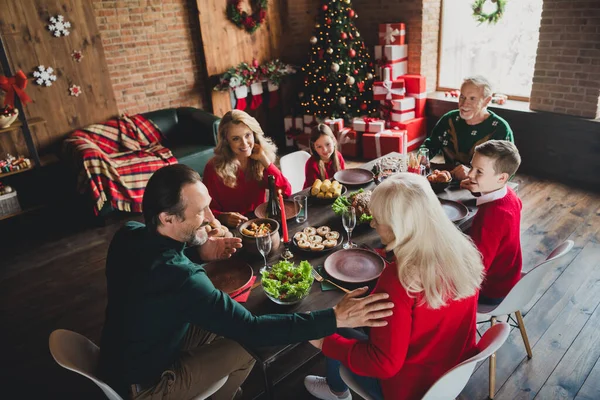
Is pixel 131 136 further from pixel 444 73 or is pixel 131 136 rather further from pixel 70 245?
pixel 444 73

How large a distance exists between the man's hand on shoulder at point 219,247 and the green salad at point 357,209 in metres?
0.56

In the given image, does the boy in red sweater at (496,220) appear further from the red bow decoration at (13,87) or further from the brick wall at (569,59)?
the red bow decoration at (13,87)

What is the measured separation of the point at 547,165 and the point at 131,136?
459 cm

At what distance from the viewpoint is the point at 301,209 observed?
2.39 meters

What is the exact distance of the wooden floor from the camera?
89.7 inches

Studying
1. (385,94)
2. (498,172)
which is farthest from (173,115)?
(498,172)

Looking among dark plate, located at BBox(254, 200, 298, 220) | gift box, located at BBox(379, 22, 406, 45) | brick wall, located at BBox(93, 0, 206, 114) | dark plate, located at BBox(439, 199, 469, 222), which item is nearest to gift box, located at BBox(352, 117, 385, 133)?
gift box, located at BBox(379, 22, 406, 45)

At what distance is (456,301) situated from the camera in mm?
1403

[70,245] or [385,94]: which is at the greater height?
[385,94]

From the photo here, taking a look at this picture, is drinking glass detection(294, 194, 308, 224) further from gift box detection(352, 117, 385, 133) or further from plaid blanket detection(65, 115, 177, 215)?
gift box detection(352, 117, 385, 133)

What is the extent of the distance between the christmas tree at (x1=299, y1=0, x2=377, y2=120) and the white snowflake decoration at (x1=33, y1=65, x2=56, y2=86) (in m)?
2.94

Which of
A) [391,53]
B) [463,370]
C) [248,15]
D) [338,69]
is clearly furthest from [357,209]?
[248,15]

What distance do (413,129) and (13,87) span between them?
14.4 ft

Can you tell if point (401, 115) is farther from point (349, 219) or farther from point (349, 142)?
point (349, 219)
